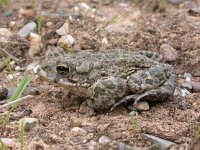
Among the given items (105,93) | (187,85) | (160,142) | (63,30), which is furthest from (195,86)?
(63,30)

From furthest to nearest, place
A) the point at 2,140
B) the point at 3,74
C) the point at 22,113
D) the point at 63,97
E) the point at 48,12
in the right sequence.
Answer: the point at 48,12
the point at 3,74
the point at 63,97
the point at 22,113
the point at 2,140

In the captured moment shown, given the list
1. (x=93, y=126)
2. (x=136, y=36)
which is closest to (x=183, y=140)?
(x=93, y=126)

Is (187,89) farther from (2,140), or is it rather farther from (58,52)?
(2,140)

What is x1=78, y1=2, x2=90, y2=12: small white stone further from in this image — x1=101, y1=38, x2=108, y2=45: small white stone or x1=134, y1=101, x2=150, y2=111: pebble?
x1=134, y1=101, x2=150, y2=111: pebble

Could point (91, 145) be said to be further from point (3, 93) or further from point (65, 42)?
point (65, 42)

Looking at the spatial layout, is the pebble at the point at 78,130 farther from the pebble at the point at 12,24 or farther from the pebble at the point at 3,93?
the pebble at the point at 12,24

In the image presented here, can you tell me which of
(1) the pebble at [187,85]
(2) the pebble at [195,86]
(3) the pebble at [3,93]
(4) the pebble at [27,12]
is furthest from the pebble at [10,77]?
(2) the pebble at [195,86]
